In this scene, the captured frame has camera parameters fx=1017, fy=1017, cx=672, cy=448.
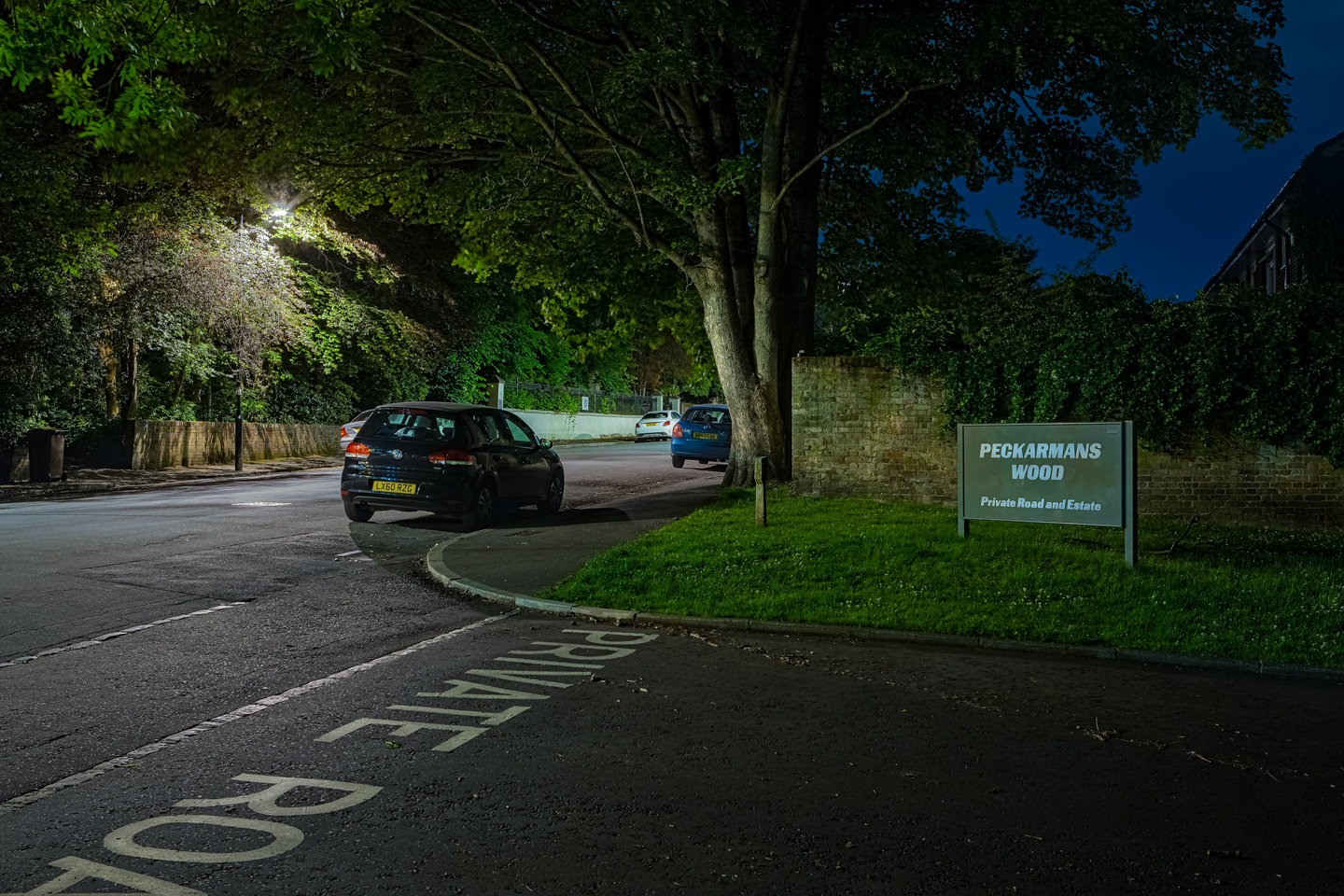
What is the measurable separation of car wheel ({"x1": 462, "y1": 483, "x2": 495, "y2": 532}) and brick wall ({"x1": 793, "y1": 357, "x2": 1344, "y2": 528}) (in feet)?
16.5

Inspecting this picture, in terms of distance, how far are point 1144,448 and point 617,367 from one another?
50962mm

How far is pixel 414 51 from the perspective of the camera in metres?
16.3

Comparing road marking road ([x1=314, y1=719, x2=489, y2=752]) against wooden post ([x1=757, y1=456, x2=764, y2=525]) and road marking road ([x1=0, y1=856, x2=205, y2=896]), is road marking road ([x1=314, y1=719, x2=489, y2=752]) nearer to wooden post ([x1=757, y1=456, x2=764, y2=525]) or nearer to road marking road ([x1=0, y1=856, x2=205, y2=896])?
road marking road ([x1=0, y1=856, x2=205, y2=896])

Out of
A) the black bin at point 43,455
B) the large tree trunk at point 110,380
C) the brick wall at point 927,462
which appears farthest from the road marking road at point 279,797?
the large tree trunk at point 110,380

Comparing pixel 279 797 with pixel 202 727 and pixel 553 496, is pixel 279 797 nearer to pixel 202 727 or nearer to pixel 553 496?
pixel 202 727

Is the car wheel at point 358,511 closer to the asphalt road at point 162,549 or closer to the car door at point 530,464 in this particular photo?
the asphalt road at point 162,549

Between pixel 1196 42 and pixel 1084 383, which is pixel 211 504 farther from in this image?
pixel 1196 42

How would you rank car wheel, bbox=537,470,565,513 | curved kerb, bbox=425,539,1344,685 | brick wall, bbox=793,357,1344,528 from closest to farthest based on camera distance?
1. curved kerb, bbox=425,539,1344,685
2. brick wall, bbox=793,357,1344,528
3. car wheel, bbox=537,470,565,513

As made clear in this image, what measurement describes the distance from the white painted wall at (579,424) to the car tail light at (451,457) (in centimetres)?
3254

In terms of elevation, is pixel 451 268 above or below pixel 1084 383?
above

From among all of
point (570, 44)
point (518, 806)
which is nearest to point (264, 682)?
point (518, 806)

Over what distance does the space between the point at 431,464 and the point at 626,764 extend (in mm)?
9492

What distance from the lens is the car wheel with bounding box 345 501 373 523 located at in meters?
14.4

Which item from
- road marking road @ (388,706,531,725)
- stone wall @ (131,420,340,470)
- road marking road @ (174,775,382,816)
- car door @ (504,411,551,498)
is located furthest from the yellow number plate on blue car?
stone wall @ (131,420,340,470)
